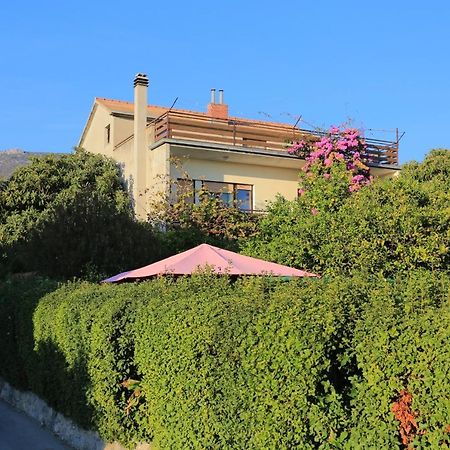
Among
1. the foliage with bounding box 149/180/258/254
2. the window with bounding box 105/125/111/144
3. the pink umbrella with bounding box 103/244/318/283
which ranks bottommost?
the pink umbrella with bounding box 103/244/318/283

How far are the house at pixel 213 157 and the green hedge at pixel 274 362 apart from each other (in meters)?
13.7

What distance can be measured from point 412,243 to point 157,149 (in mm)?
11055

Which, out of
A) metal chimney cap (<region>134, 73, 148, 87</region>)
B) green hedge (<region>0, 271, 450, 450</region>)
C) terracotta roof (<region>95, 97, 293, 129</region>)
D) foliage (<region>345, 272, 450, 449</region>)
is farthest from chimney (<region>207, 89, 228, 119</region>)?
foliage (<region>345, 272, 450, 449</region>)

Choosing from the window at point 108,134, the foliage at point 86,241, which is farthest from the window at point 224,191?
the window at point 108,134

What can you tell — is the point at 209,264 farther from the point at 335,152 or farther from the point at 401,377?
the point at 335,152

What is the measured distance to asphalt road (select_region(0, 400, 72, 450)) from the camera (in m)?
8.71

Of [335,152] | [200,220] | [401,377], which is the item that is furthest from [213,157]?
[401,377]

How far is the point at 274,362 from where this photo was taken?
498 centimetres

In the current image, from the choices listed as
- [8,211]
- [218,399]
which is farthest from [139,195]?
[218,399]

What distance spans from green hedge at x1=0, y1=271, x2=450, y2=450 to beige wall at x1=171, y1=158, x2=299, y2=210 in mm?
14409

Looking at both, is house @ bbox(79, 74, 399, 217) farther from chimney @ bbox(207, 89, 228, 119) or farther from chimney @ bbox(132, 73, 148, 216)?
chimney @ bbox(207, 89, 228, 119)

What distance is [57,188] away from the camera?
78.3ft

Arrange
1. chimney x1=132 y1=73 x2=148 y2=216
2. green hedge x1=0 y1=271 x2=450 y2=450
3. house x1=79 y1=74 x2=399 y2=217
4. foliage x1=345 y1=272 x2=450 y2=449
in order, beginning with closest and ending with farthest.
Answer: foliage x1=345 y1=272 x2=450 y2=449 < green hedge x1=0 y1=271 x2=450 y2=450 < house x1=79 y1=74 x2=399 y2=217 < chimney x1=132 y1=73 x2=148 y2=216

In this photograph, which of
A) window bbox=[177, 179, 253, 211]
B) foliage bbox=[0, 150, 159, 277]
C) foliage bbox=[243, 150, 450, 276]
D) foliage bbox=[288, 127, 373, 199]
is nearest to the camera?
foliage bbox=[243, 150, 450, 276]
